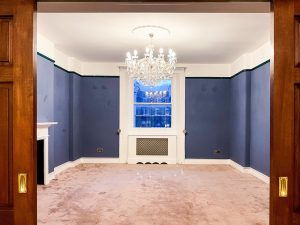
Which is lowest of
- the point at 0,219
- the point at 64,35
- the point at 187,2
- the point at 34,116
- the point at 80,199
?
the point at 80,199

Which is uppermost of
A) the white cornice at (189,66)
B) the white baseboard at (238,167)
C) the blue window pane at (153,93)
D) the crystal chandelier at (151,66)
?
the white cornice at (189,66)

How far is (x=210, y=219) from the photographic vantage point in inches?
131

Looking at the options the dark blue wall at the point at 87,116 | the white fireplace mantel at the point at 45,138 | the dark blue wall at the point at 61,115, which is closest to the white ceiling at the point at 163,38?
the dark blue wall at the point at 61,115

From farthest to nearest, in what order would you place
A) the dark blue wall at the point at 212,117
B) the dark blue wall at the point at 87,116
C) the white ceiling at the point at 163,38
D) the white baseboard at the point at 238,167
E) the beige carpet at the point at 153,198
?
the dark blue wall at the point at 212,117, the dark blue wall at the point at 87,116, the white baseboard at the point at 238,167, the white ceiling at the point at 163,38, the beige carpet at the point at 153,198

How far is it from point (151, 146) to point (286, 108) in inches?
242

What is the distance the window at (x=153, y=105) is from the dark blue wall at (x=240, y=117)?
5.46 ft

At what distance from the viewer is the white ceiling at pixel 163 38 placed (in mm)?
3984

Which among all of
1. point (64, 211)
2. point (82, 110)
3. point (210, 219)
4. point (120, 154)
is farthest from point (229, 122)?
point (64, 211)

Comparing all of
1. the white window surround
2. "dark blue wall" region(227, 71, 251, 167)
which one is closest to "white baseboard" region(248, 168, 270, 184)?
"dark blue wall" region(227, 71, 251, 167)

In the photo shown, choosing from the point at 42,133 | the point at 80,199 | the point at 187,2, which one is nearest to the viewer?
the point at 187,2

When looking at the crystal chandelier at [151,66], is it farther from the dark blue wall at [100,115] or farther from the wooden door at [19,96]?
the wooden door at [19,96]

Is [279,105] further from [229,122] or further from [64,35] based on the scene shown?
[229,122]

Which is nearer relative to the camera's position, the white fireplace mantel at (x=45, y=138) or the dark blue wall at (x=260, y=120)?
the white fireplace mantel at (x=45, y=138)

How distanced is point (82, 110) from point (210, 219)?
16.7ft
